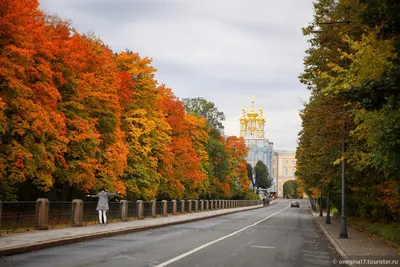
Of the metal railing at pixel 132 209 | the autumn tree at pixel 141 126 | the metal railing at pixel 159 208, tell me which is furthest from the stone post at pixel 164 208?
the metal railing at pixel 132 209

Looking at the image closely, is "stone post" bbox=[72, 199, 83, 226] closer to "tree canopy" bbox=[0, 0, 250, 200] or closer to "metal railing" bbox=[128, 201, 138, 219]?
"tree canopy" bbox=[0, 0, 250, 200]

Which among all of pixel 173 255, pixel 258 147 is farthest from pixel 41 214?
pixel 258 147

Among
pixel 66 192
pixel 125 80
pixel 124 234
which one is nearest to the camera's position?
pixel 124 234

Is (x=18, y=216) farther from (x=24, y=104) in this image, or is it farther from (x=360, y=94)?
(x=360, y=94)

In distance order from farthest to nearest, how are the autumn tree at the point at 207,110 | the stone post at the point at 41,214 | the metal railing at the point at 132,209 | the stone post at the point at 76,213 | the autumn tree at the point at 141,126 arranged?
the autumn tree at the point at 207,110 < the autumn tree at the point at 141,126 < the metal railing at the point at 132,209 < the stone post at the point at 76,213 < the stone post at the point at 41,214

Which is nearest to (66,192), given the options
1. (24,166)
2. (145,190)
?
(145,190)

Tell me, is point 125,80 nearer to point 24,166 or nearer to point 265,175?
point 24,166

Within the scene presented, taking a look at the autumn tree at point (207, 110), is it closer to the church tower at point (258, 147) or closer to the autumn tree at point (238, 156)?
the autumn tree at point (238, 156)

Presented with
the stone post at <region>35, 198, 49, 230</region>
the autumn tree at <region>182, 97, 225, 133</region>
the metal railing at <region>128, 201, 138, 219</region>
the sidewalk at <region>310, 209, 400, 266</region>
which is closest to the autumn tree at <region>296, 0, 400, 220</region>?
the sidewalk at <region>310, 209, 400, 266</region>

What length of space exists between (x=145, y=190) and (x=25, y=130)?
18.3m

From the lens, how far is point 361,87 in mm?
9438

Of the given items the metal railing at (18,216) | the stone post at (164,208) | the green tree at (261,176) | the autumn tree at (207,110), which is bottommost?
the stone post at (164,208)

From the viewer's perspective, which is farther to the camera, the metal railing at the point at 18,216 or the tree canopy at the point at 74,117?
the tree canopy at the point at 74,117

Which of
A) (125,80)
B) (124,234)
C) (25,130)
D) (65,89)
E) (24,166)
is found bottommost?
(124,234)
